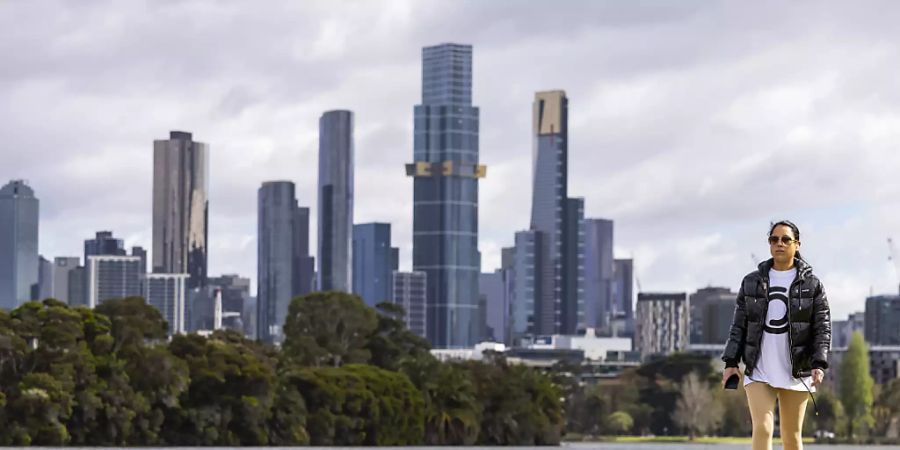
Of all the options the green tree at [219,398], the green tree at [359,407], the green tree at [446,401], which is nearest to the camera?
the green tree at [219,398]

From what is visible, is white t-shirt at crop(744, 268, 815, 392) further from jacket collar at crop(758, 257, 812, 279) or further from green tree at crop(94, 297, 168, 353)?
green tree at crop(94, 297, 168, 353)

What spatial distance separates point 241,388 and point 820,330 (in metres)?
92.2

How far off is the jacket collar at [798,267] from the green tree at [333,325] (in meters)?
117

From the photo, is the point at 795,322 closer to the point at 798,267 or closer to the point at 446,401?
the point at 798,267

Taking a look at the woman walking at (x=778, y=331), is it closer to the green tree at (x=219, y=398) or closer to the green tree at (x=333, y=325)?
the green tree at (x=219, y=398)

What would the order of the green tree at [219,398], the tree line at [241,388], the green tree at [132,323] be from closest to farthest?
the tree line at [241,388] < the green tree at [219,398] < the green tree at [132,323]

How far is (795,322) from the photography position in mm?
19672

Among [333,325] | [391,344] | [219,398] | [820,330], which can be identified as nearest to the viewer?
[820,330]

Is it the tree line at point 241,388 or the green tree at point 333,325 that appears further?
the green tree at point 333,325

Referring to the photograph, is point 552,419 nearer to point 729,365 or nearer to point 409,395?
point 409,395

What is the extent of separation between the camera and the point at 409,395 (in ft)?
405

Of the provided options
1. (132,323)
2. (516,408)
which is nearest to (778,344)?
(132,323)

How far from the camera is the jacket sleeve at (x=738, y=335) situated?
1972 centimetres

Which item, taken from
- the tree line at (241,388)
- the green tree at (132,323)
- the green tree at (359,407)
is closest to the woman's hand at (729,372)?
the tree line at (241,388)
